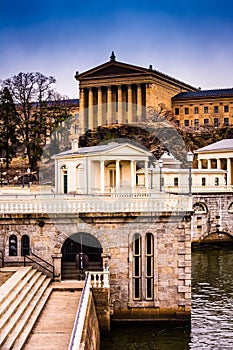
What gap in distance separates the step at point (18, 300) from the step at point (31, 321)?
0.54 m

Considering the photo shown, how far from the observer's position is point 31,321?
21.0 meters

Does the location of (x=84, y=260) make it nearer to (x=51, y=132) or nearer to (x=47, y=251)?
(x=47, y=251)

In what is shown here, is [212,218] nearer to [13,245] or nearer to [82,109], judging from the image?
[13,245]

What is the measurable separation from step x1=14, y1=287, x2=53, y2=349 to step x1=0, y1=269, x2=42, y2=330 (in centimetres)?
54

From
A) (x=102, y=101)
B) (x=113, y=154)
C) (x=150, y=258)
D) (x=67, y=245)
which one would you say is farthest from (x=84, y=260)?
(x=102, y=101)

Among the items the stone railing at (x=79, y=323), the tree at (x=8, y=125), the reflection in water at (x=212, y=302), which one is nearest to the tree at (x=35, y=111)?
the tree at (x=8, y=125)

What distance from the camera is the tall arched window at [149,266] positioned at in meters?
27.3

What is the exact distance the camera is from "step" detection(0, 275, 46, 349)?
18781 millimetres

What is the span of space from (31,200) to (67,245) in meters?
2.32

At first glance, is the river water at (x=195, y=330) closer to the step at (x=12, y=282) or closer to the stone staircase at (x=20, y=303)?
the stone staircase at (x=20, y=303)

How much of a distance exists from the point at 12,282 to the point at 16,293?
1436mm

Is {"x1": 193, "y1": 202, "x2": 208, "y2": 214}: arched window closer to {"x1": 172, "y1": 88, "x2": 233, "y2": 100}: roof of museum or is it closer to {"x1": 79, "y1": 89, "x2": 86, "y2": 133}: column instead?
{"x1": 79, "y1": 89, "x2": 86, "y2": 133}: column

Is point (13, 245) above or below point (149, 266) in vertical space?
above

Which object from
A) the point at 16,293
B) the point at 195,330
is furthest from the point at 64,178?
the point at 16,293
